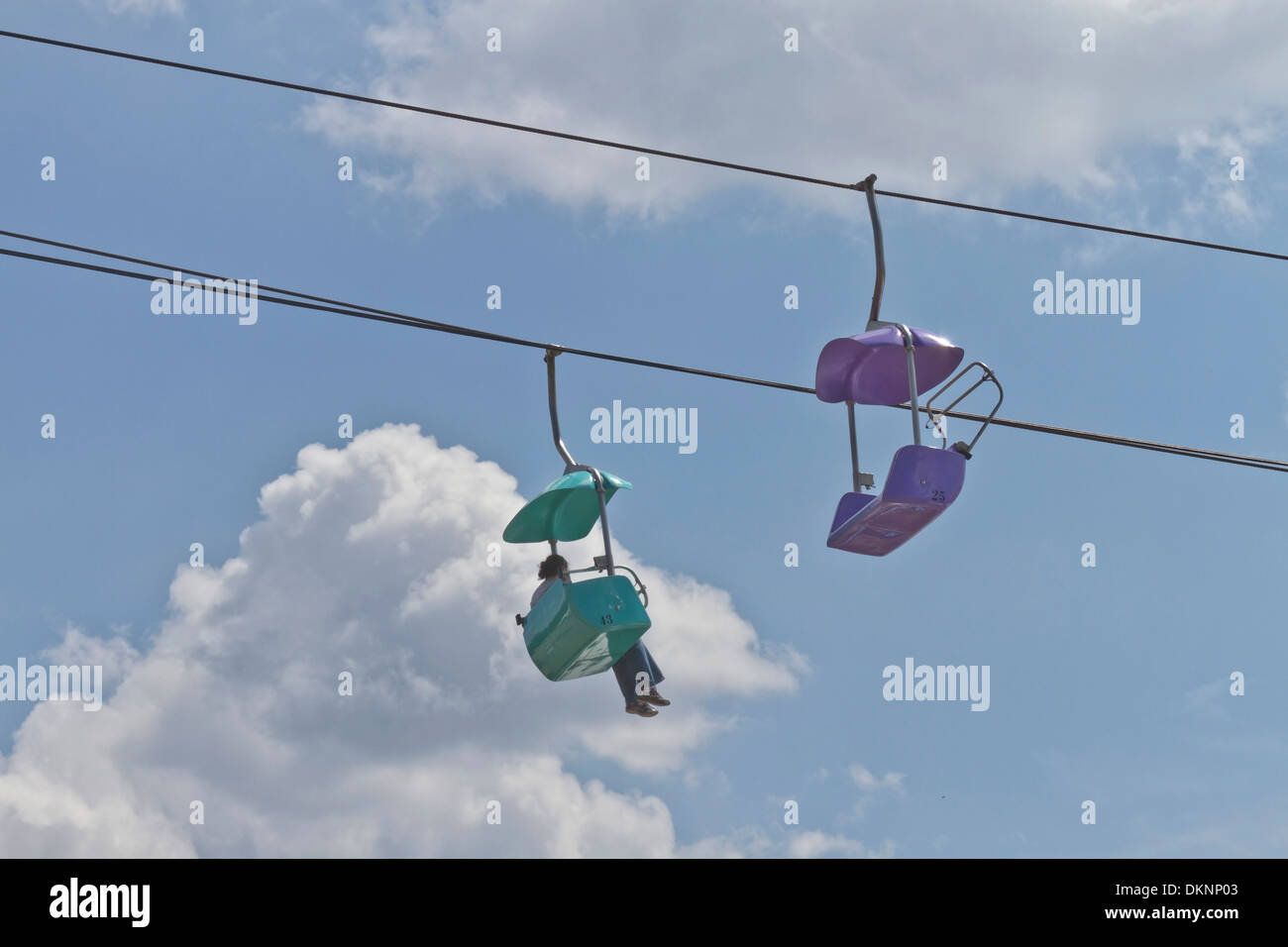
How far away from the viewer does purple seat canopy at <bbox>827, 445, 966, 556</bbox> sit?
31.1ft

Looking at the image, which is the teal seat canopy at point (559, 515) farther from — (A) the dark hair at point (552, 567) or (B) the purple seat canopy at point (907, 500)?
(B) the purple seat canopy at point (907, 500)

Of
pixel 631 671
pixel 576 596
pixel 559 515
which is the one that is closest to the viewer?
pixel 576 596

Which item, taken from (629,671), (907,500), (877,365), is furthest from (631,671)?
(877,365)

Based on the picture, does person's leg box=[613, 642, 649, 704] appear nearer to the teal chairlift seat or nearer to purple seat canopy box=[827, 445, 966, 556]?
the teal chairlift seat

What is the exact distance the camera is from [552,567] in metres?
9.73

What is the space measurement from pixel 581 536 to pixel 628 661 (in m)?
0.75

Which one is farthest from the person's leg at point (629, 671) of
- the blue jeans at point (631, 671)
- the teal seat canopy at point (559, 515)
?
the teal seat canopy at point (559, 515)

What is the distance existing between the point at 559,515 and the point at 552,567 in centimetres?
28

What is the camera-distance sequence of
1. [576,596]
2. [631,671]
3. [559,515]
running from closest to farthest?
[576,596]
[559,515]
[631,671]

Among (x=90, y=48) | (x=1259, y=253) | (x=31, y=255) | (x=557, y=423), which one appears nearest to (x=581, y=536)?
(x=557, y=423)

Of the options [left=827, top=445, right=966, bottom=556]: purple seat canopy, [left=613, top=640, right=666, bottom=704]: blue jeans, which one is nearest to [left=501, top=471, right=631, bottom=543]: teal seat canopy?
[left=613, top=640, right=666, bottom=704]: blue jeans

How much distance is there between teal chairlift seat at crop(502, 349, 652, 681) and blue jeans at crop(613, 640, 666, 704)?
13.5 inches

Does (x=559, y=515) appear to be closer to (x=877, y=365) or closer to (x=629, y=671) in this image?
(x=629, y=671)

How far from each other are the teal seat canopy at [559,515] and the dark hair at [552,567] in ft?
0.43
